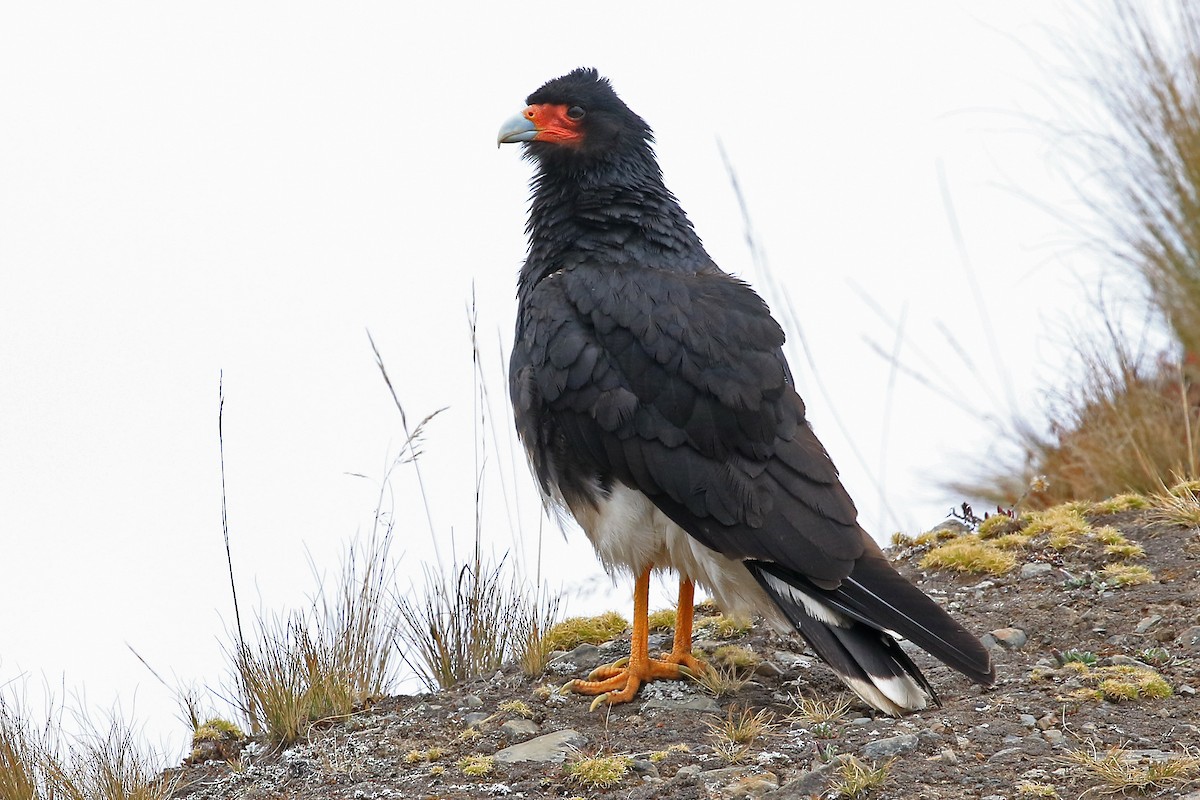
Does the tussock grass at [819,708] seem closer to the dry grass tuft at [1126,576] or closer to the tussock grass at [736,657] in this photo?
the tussock grass at [736,657]

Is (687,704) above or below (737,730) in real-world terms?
above

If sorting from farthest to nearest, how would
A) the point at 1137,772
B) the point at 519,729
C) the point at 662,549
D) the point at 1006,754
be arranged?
the point at 662,549 → the point at 519,729 → the point at 1006,754 → the point at 1137,772

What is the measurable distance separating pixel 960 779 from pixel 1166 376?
5.58 metres

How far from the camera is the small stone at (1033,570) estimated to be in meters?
5.58

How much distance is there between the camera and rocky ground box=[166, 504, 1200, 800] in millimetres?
3908

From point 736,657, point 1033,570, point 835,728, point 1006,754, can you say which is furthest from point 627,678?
point 1033,570

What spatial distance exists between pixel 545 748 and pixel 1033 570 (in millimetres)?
2423

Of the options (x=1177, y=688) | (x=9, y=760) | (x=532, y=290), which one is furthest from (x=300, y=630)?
(x=1177, y=688)

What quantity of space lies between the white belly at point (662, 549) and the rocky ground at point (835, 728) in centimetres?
33

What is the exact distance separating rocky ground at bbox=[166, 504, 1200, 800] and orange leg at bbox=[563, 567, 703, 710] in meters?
0.05

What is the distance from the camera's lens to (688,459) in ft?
14.6

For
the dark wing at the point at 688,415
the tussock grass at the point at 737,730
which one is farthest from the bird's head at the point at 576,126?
the tussock grass at the point at 737,730

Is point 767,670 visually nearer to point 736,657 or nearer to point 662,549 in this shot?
point 736,657

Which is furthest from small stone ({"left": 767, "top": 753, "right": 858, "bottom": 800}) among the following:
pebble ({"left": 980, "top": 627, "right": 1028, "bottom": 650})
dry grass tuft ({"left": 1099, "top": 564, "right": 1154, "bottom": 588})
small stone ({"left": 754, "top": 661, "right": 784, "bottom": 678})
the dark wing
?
dry grass tuft ({"left": 1099, "top": 564, "right": 1154, "bottom": 588})
